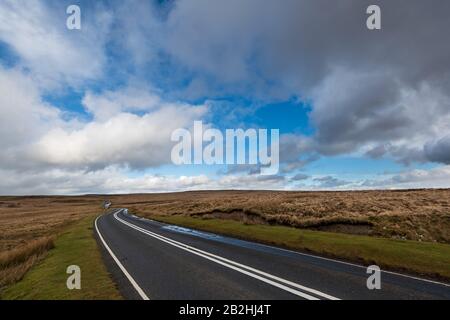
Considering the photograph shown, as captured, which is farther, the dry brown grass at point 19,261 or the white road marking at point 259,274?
the dry brown grass at point 19,261

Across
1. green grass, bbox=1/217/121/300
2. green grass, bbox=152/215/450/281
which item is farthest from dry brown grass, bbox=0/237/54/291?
green grass, bbox=152/215/450/281

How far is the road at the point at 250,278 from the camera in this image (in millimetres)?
9688

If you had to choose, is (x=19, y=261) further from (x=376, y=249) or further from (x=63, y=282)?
(x=376, y=249)

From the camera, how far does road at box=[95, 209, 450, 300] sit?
969cm

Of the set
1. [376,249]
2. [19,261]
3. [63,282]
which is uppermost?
[376,249]

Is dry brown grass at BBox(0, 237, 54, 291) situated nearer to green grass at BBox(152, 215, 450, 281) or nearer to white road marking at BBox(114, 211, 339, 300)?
white road marking at BBox(114, 211, 339, 300)

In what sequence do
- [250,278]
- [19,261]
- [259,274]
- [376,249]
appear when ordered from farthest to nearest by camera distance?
1. [19,261]
2. [376,249]
3. [259,274]
4. [250,278]

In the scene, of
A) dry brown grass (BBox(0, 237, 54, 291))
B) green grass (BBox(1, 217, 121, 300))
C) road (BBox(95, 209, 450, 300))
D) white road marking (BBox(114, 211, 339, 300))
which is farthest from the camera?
dry brown grass (BBox(0, 237, 54, 291))

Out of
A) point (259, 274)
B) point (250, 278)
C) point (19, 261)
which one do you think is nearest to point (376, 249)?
point (259, 274)

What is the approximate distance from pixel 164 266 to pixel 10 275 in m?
7.89

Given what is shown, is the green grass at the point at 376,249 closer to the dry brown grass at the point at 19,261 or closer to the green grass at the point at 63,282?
the green grass at the point at 63,282

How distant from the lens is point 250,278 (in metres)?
11.5

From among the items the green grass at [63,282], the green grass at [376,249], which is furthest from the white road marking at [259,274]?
the green grass at [376,249]

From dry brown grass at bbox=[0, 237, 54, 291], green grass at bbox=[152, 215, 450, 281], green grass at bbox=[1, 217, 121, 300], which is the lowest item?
dry brown grass at bbox=[0, 237, 54, 291]
